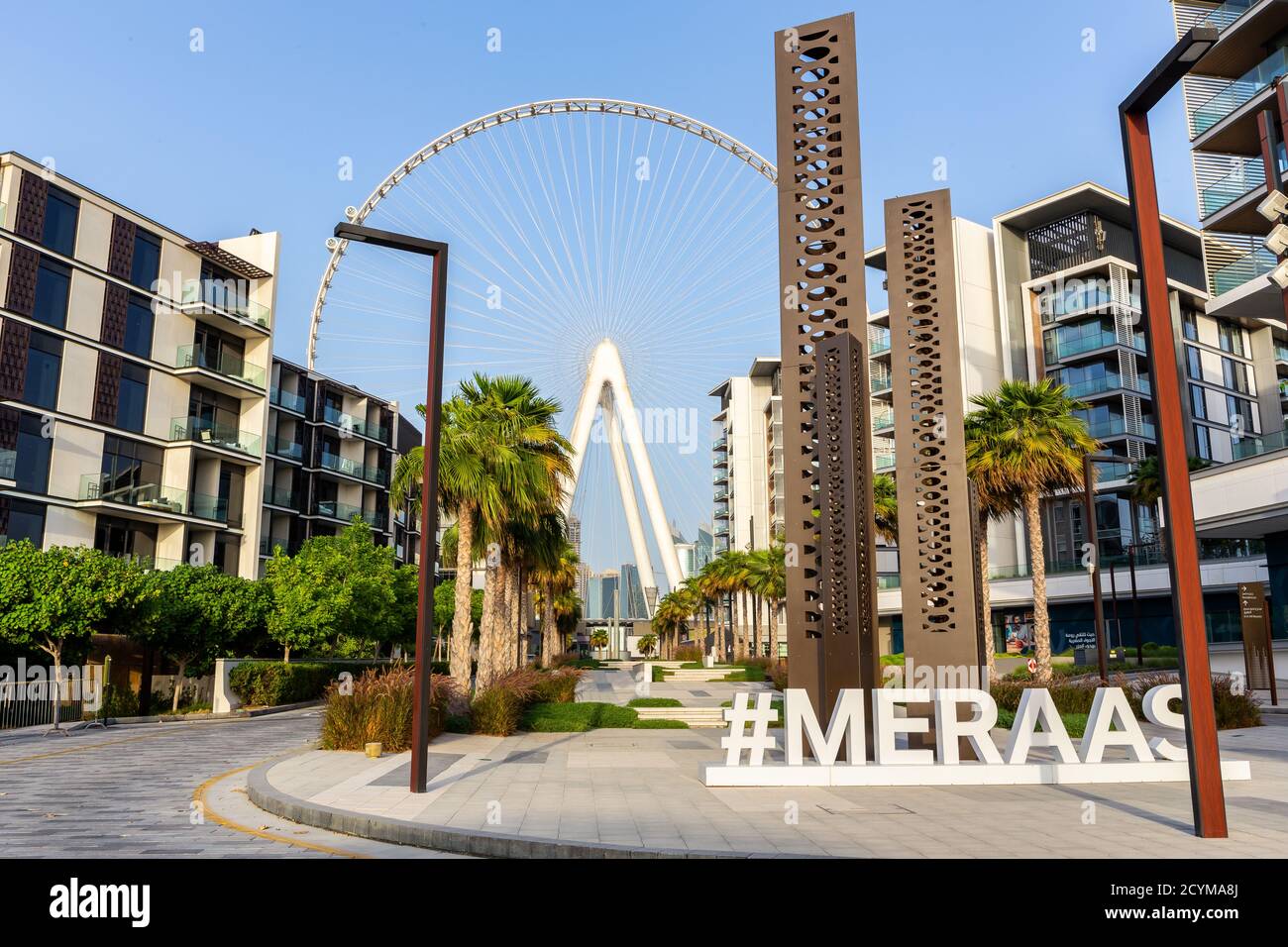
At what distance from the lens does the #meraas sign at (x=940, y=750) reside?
1443cm

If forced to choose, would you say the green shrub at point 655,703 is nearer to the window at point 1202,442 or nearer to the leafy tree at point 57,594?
the leafy tree at point 57,594

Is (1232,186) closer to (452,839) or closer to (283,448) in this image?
(452,839)

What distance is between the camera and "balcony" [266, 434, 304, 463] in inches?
2566

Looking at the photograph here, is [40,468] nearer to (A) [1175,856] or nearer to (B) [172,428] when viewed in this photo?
(B) [172,428]

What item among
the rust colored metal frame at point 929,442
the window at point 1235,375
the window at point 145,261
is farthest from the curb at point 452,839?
the window at point 1235,375

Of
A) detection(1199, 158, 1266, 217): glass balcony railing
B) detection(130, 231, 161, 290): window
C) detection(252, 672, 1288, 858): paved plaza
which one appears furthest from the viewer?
detection(130, 231, 161, 290): window

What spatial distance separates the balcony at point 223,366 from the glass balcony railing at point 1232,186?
46.5 metres

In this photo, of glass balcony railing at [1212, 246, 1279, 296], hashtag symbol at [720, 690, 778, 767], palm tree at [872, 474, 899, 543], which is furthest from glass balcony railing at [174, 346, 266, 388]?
glass balcony railing at [1212, 246, 1279, 296]

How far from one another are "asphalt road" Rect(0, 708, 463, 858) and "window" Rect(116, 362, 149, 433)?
84.1 feet

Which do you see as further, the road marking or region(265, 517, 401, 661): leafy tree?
region(265, 517, 401, 661): leafy tree

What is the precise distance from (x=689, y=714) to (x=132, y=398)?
33423 millimetres

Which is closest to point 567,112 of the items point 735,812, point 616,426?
point 616,426

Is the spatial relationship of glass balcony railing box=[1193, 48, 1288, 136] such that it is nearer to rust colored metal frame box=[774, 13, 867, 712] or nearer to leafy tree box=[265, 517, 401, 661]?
rust colored metal frame box=[774, 13, 867, 712]
